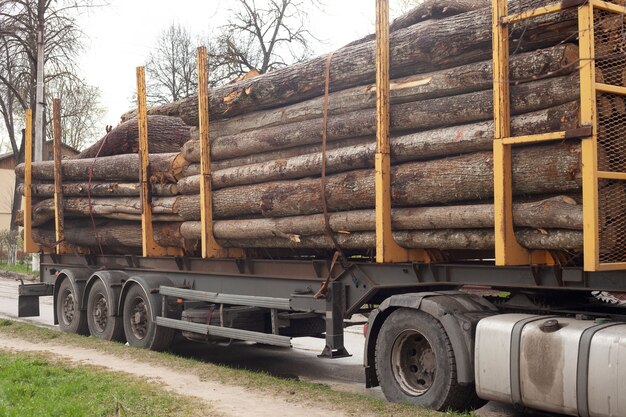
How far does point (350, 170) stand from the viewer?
7902 mm

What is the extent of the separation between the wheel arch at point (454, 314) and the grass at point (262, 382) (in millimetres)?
380

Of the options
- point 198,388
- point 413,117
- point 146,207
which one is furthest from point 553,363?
point 146,207

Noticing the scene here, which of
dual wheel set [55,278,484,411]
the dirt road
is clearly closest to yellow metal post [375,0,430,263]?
dual wheel set [55,278,484,411]

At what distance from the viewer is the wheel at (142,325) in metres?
10.8

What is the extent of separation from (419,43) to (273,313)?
3521 mm

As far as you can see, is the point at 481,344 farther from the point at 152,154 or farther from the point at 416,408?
the point at 152,154

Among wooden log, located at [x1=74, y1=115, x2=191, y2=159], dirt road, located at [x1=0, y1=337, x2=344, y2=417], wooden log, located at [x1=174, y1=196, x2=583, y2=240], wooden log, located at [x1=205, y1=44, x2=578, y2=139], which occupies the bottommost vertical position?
dirt road, located at [x1=0, y1=337, x2=344, y2=417]

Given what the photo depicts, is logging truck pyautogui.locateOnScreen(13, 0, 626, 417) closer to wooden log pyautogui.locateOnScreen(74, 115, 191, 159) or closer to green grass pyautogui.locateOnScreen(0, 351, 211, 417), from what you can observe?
green grass pyautogui.locateOnScreen(0, 351, 211, 417)

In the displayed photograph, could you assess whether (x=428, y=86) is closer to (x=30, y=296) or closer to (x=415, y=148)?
(x=415, y=148)

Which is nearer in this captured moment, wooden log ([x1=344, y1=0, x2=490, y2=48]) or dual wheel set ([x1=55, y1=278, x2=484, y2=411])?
dual wheel set ([x1=55, y1=278, x2=484, y2=411])

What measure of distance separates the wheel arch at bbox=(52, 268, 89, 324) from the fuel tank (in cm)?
804

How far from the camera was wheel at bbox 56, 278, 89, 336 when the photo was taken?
41.3ft

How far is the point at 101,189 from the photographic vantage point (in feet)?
40.7

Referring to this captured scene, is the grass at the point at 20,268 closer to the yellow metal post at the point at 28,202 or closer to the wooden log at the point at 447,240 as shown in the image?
the yellow metal post at the point at 28,202
